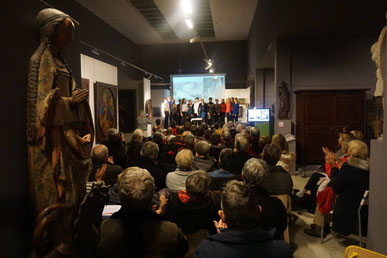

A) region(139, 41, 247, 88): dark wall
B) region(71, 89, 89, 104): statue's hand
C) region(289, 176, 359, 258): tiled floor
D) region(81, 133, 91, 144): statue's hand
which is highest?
region(139, 41, 247, 88): dark wall

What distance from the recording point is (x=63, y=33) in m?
1.97

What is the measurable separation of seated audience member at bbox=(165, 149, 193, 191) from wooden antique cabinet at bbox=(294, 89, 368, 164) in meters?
6.27

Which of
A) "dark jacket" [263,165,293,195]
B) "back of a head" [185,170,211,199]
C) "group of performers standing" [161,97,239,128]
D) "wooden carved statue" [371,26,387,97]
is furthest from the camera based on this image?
"group of performers standing" [161,97,239,128]

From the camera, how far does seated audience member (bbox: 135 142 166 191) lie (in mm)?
3549

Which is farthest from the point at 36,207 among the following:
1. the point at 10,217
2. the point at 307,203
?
the point at 307,203

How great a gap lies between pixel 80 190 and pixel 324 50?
30.3 ft

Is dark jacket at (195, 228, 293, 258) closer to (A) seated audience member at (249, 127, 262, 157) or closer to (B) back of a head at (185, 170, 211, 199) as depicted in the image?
(B) back of a head at (185, 170, 211, 199)

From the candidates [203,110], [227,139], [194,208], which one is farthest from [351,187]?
[203,110]

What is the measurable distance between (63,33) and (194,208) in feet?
5.22

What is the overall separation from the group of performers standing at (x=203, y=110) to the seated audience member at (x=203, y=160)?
11321 mm

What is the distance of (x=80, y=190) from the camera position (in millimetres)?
2088

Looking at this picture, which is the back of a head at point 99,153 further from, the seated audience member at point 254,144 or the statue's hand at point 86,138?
the seated audience member at point 254,144

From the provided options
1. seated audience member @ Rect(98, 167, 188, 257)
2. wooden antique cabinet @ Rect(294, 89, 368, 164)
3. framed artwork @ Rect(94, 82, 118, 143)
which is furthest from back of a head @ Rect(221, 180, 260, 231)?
framed artwork @ Rect(94, 82, 118, 143)

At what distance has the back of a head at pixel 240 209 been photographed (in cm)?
159
